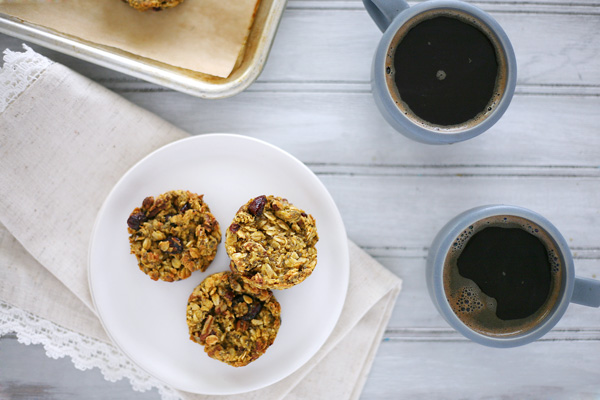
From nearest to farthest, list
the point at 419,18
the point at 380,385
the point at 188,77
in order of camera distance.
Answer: the point at 419,18 → the point at 188,77 → the point at 380,385

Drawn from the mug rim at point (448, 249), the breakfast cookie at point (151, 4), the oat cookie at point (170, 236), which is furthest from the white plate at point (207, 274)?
the breakfast cookie at point (151, 4)

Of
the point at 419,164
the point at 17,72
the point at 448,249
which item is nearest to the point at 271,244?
the point at 448,249

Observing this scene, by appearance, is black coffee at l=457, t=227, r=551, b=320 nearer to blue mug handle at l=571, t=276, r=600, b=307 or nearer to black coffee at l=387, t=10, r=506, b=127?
blue mug handle at l=571, t=276, r=600, b=307

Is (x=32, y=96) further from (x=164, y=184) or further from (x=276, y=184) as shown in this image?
(x=276, y=184)

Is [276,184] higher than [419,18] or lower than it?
lower

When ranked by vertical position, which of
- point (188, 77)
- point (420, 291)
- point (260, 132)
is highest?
point (188, 77)

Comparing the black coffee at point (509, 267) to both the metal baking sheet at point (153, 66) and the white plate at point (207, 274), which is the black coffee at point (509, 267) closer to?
the white plate at point (207, 274)

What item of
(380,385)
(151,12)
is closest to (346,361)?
(380,385)
